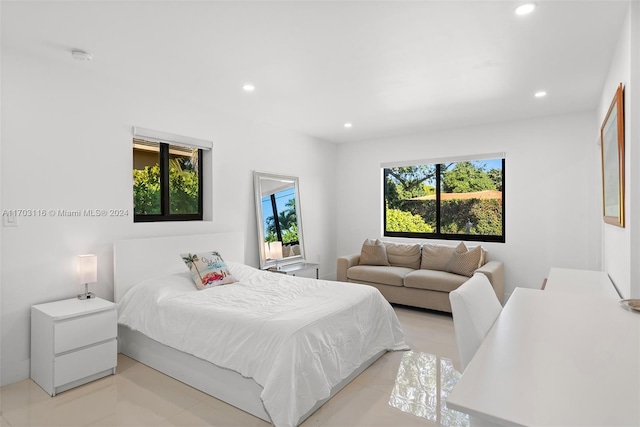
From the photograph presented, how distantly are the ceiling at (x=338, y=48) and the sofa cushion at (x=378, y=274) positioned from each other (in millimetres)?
2196

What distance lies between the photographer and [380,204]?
588 centimetres

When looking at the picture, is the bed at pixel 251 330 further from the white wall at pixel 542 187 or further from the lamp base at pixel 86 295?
the white wall at pixel 542 187

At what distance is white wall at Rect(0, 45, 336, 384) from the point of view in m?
2.66

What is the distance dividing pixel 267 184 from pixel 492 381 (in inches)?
164

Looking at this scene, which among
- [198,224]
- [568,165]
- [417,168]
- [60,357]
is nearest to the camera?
[60,357]

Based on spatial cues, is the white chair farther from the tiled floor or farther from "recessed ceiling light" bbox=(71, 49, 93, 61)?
"recessed ceiling light" bbox=(71, 49, 93, 61)

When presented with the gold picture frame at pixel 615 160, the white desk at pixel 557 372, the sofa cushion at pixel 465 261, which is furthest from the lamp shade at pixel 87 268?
the sofa cushion at pixel 465 261

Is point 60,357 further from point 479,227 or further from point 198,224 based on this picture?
point 479,227

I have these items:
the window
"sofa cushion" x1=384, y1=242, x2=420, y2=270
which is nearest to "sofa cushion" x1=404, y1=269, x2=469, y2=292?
"sofa cushion" x1=384, y1=242, x2=420, y2=270

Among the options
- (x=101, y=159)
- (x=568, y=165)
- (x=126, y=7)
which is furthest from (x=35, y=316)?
(x=568, y=165)

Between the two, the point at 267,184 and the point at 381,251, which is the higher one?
the point at 267,184

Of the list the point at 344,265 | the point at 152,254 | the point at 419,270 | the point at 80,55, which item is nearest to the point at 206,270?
the point at 152,254

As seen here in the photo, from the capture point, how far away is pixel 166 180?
3.86 meters

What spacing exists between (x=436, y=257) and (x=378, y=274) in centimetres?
86
